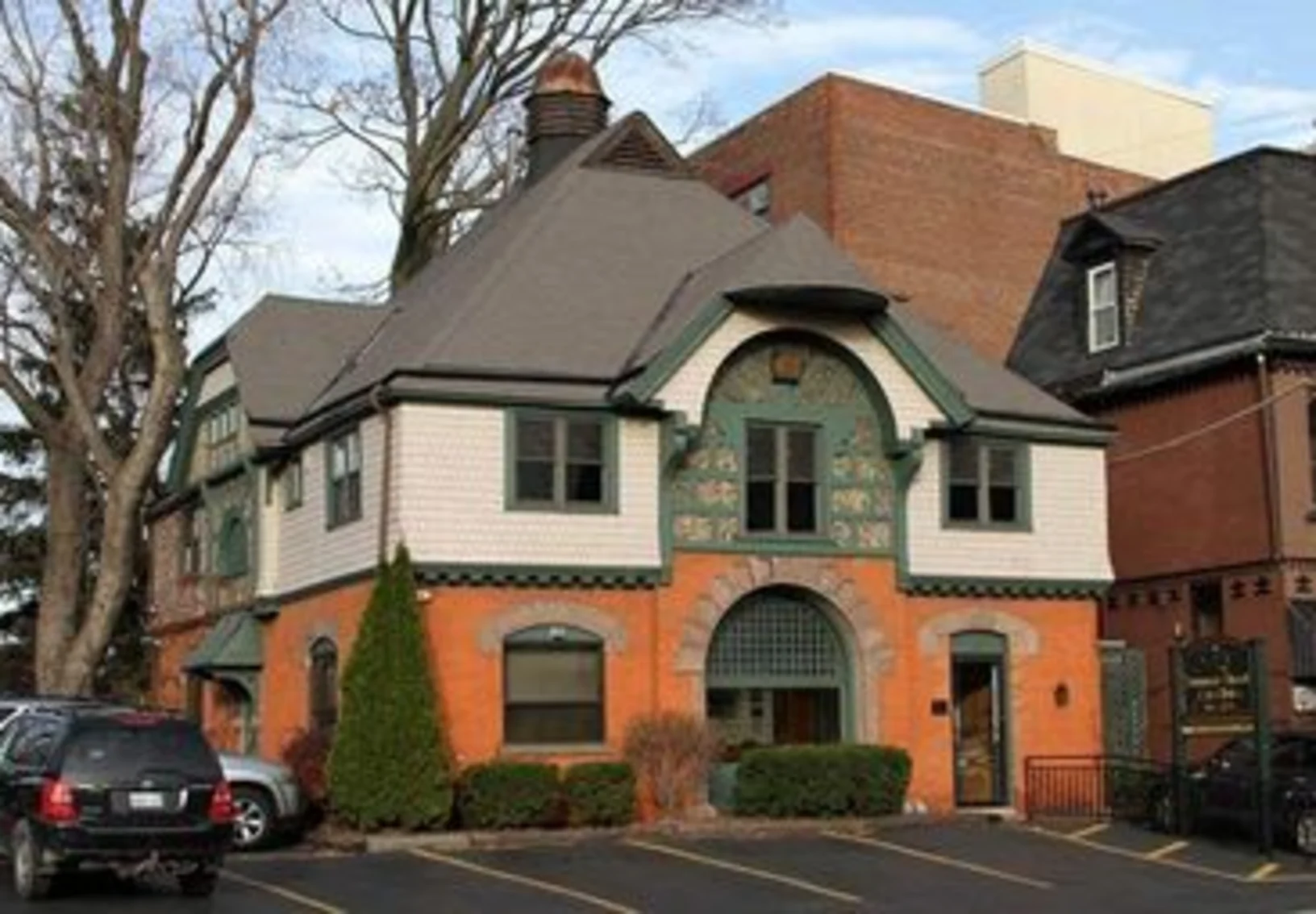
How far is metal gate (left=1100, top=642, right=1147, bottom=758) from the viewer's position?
101ft

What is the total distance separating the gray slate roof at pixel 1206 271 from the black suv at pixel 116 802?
20.1 metres

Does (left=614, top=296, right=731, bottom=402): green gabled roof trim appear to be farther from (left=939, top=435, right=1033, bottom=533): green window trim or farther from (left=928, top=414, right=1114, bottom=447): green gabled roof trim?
(left=939, top=435, right=1033, bottom=533): green window trim

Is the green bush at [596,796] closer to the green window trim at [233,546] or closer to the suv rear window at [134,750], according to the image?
the suv rear window at [134,750]

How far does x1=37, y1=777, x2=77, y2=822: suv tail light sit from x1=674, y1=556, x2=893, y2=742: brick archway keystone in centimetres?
1130

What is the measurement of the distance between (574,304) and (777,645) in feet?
19.5

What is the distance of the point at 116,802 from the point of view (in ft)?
58.9

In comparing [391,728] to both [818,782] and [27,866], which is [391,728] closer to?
[818,782]

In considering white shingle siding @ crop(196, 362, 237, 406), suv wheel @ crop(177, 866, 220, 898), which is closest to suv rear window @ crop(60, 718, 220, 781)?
suv wheel @ crop(177, 866, 220, 898)

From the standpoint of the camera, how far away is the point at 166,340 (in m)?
35.5

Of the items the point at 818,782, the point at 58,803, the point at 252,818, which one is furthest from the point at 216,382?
the point at 58,803

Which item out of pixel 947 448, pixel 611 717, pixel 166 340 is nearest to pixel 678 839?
pixel 611 717

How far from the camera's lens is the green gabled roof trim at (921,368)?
2883 centimetres

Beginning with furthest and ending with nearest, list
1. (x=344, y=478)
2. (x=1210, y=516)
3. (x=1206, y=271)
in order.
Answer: (x=1206, y=271) → (x=1210, y=516) → (x=344, y=478)

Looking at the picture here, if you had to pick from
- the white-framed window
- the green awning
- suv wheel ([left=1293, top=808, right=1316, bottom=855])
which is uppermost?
the white-framed window
